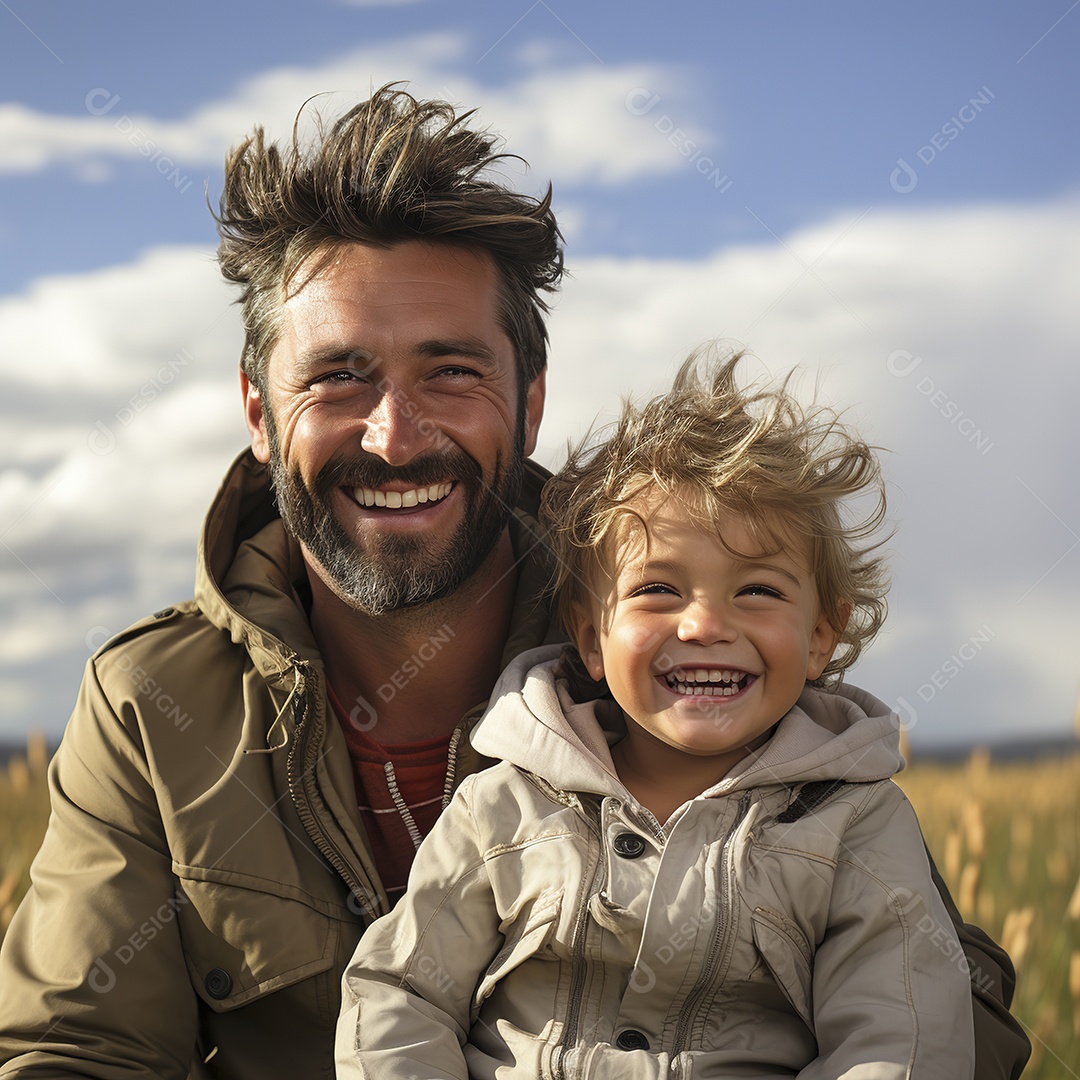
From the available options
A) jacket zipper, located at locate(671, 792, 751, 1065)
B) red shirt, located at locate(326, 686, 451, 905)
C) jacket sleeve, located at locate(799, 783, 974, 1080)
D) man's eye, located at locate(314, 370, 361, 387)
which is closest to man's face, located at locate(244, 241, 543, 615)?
man's eye, located at locate(314, 370, 361, 387)

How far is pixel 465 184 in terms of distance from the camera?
366cm

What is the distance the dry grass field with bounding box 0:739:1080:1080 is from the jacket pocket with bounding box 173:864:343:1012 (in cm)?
143

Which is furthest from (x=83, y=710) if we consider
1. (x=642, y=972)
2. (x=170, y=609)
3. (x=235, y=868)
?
(x=642, y=972)

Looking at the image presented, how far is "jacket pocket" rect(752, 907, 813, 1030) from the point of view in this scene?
2.35 m

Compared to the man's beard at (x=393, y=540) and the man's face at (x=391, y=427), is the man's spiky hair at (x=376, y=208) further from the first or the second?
the man's beard at (x=393, y=540)

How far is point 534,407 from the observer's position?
3969 mm

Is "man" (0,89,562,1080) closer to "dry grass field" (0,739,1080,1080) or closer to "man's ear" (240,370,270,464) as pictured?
"man's ear" (240,370,270,464)

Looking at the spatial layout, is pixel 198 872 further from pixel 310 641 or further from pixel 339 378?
pixel 339 378

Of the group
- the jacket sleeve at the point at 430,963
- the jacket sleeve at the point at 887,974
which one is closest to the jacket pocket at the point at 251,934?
the jacket sleeve at the point at 430,963

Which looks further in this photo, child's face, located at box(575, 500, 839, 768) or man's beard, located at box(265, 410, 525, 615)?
man's beard, located at box(265, 410, 525, 615)

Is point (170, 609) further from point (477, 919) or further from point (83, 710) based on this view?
point (477, 919)

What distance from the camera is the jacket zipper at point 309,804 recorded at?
9.78ft

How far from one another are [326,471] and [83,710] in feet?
2.98

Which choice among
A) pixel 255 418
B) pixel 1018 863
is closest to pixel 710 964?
pixel 255 418
